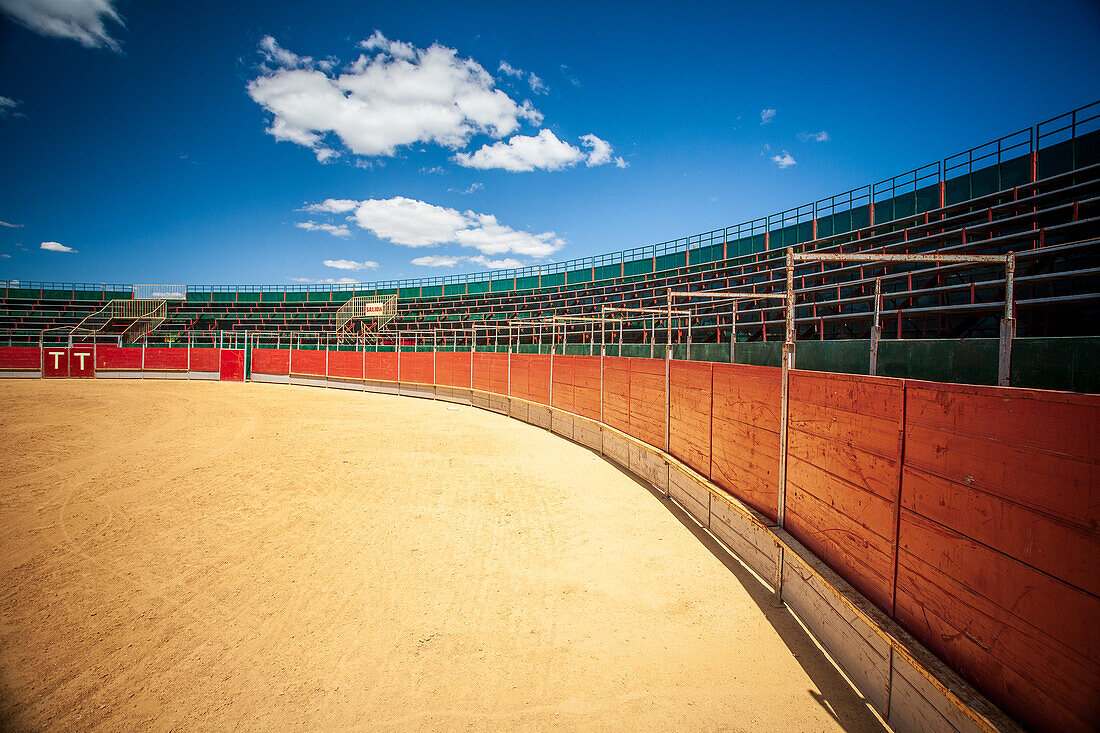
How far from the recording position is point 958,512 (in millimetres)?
3070

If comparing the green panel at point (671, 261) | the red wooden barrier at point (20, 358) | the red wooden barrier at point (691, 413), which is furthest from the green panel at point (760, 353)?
the red wooden barrier at point (20, 358)

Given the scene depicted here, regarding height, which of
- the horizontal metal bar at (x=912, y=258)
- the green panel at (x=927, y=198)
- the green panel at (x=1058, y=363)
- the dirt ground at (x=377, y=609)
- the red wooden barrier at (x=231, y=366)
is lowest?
the dirt ground at (x=377, y=609)

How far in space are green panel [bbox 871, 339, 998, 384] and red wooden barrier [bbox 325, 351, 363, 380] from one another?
2806 cm

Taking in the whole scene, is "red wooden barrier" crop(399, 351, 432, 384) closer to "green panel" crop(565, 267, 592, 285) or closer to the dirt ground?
the dirt ground

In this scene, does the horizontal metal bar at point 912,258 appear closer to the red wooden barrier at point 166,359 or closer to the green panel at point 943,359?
the green panel at point 943,359

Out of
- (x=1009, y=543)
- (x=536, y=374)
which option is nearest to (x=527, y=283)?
(x=536, y=374)

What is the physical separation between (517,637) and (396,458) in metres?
7.39

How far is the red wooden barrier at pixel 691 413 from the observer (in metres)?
7.40

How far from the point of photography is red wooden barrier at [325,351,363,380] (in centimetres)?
2953

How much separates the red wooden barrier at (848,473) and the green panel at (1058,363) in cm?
189

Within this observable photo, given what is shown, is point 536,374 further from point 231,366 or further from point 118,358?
point 118,358

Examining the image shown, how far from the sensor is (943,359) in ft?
18.7

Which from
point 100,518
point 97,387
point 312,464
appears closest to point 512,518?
point 312,464

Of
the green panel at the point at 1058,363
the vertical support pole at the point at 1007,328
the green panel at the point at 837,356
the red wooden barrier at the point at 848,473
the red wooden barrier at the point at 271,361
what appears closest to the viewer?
the red wooden barrier at the point at 848,473
